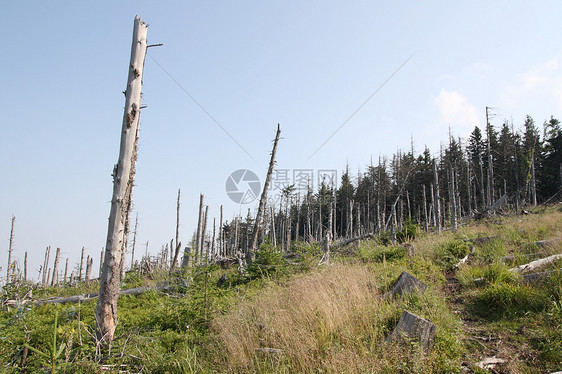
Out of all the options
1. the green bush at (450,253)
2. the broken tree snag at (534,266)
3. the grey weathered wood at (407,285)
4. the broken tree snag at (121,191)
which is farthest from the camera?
the green bush at (450,253)

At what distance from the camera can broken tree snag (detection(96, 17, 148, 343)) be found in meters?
4.83

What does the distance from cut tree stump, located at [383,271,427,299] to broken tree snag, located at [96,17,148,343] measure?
15.9ft

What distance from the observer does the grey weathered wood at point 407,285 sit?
5.48m

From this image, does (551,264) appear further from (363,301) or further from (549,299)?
(363,301)

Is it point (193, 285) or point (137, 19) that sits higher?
point (137, 19)

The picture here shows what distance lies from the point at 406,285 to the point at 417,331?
1.87 m

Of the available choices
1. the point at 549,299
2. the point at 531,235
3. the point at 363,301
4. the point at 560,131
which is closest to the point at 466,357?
the point at 363,301

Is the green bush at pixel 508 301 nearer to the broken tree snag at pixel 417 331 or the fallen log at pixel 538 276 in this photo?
the fallen log at pixel 538 276

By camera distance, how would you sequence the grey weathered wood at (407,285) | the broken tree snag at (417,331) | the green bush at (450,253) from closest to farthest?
1. the broken tree snag at (417,331)
2. the grey weathered wood at (407,285)
3. the green bush at (450,253)

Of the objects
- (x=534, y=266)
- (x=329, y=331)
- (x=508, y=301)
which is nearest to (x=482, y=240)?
(x=534, y=266)

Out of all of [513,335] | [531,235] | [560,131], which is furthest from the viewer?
[560,131]

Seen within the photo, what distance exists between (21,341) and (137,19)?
6.25 metres

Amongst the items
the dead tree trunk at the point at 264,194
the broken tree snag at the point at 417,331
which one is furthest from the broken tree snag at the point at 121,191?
the dead tree trunk at the point at 264,194

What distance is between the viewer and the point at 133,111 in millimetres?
5445
